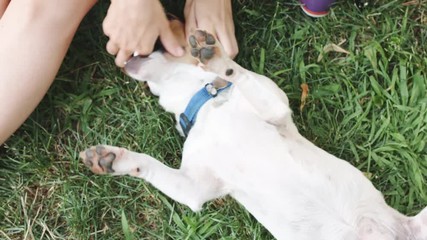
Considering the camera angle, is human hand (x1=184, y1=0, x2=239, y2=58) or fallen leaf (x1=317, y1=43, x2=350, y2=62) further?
fallen leaf (x1=317, y1=43, x2=350, y2=62)

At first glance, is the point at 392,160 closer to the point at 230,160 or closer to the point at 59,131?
the point at 230,160

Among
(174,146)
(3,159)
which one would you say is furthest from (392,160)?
(3,159)

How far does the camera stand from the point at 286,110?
2.28 meters

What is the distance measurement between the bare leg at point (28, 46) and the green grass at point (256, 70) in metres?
0.25

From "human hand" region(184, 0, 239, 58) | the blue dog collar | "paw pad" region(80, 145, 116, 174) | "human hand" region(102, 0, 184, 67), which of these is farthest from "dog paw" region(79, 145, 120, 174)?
"human hand" region(184, 0, 239, 58)

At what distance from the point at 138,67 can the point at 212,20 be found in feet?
1.15

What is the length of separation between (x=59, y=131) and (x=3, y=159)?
0.83 feet

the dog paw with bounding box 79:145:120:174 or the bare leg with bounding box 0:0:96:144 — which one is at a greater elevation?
the bare leg with bounding box 0:0:96:144

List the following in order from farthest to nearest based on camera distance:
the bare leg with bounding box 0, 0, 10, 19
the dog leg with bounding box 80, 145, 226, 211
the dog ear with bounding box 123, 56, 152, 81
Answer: the bare leg with bounding box 0, 0, 10, 19
the dog ear with bounding box 123, 56, 152, 81
the dog leg with bounding box 80, 145, 226, 211

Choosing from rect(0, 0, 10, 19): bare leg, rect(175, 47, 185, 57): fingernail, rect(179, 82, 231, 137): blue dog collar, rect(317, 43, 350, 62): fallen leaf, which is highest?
rect(0, 0, 10, 19): bare leg

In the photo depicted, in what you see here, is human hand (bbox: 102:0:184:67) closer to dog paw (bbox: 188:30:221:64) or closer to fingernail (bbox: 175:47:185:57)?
fingernail (bbox: 175:47:185:57)

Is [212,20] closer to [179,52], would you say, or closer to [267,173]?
[179,52]

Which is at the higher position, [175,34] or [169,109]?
[175,34]

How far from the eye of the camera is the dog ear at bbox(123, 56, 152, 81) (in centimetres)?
245
